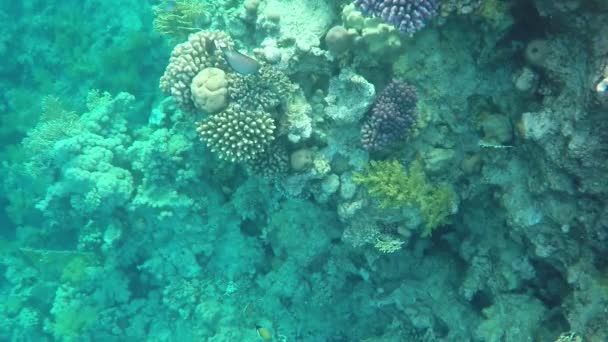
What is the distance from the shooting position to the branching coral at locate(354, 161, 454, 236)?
498cm

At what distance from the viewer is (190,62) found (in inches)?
201

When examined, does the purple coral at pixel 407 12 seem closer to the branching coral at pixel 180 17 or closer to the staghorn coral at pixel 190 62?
the staghorn coral at pixel 190 62

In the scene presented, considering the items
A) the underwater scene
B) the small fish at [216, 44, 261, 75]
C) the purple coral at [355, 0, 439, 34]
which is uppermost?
the purple coral at [355, 0, 439, 34]

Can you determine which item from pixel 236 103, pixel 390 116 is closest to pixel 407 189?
pixel 390 116

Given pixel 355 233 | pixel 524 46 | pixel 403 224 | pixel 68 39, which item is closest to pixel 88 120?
pixel 68 39

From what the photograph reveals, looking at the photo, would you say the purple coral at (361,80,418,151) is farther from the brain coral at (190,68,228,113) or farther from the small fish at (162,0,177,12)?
the small fish at (162,0,177,12)

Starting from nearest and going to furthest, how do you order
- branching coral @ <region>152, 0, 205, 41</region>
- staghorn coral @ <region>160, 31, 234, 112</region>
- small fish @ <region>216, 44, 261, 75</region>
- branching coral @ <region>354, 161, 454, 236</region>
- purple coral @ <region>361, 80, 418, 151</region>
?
small fish @ <region>216, 44, 261, 75</region>, purple coral @ <region>361, 80, 418, 151</region>, branching coral @ <region>354, 161, 454, 236</region>, staghorn coral @ <region>160, 31, 234, 112</region>, branching coral @ <region>152, 0, 205, 41</region>

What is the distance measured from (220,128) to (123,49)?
5.72 meters

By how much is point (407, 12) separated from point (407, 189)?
1930 millimetres

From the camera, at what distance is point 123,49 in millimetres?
9320

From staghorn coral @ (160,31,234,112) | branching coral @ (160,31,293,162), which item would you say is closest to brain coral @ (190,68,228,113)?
branching coral @ (160,31,293,162)

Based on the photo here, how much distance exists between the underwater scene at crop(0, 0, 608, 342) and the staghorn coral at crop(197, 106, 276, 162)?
0.08 ft

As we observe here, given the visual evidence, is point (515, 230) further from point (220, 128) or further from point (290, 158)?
point (220, 128)

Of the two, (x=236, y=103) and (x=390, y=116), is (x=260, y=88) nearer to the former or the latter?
(x=236, y=103)
